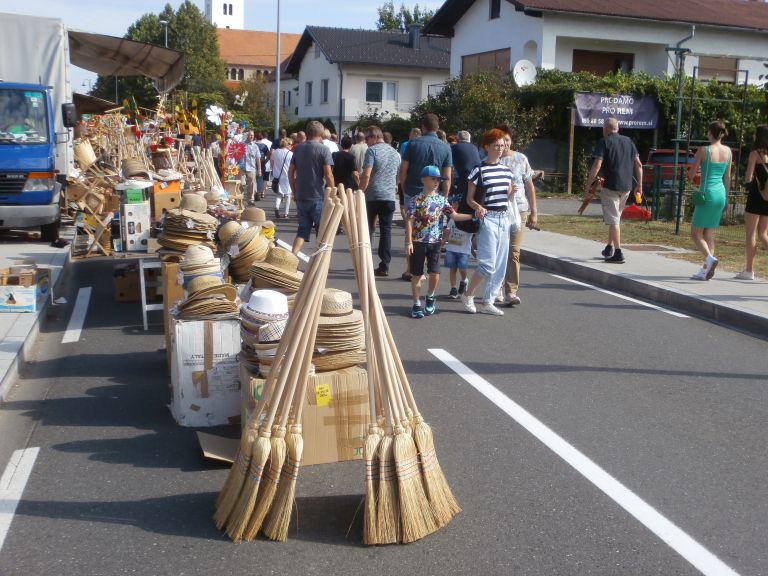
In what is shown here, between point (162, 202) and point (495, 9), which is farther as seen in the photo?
point (495, 9)

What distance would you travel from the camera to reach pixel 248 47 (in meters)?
111

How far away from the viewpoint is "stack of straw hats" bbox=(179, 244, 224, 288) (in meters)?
7.09

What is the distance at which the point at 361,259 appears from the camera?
4234 mm

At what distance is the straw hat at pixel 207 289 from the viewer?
607 centimetres

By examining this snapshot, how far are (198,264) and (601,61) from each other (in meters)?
31.7

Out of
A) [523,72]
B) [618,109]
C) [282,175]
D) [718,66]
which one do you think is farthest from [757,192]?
[718,66]

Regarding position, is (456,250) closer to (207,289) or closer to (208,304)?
(207,289)

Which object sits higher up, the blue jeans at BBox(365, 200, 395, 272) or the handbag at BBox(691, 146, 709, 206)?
the handbag at BBox(691, 146, 709, 206)

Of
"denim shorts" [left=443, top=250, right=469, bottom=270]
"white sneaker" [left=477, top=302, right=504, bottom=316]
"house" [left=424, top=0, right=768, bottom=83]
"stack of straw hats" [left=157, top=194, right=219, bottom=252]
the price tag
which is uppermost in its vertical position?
"house" [left=424, top=0, right=768, bottom=83]

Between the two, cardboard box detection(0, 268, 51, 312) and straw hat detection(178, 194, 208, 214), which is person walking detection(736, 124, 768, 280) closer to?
straw hat detection(178, 194, 208, 214)

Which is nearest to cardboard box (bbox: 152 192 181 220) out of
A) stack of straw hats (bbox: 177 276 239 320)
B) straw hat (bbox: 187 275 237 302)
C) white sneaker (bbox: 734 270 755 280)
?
straw hat (bbox: 187 275 237 302)

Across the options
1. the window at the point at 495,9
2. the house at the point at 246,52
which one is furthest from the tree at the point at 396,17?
the window at the point at 495,9

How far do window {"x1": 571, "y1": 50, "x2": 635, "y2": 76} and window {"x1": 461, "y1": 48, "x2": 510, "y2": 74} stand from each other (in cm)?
265

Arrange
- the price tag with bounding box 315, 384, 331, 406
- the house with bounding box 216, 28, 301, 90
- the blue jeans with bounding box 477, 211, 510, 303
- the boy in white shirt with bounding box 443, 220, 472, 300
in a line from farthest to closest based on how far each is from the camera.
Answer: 1. the house with bounding box 216, 28, 301, 90
2. the boy in white shirt with bounding box 443, 220, 472, 300
3. the blue jeans with bounding box 477, 211, 510, 303
4. the price tag with bounding box 315, 384, 331, 406
